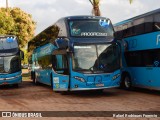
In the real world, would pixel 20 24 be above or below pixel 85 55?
above

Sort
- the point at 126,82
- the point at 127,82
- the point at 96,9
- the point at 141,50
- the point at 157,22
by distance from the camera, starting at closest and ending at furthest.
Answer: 1. the point at 157,22
2. the point at 141,50
3. the point at 127,82
4. the point at 126,82
5. the point at 96,9

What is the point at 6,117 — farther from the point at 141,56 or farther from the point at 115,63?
the point at 141,56

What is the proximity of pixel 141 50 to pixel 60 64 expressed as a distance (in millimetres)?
4213

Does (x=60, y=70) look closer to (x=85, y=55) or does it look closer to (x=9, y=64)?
(x=85, y=55)

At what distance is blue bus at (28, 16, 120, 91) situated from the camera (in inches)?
623

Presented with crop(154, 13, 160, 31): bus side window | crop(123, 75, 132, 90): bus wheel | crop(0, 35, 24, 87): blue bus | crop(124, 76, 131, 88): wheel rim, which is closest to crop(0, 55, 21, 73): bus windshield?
crop(0, 35, 24, 87): blue bus

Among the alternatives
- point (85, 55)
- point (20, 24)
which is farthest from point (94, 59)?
point (20, 24)

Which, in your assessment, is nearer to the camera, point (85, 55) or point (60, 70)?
point (85, 55)

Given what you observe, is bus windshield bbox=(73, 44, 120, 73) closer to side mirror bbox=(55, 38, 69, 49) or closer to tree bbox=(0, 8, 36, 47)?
side mirror bbox=(55, 38, 69, 49)

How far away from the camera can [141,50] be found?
1752 centimetres

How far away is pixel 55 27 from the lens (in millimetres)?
18547

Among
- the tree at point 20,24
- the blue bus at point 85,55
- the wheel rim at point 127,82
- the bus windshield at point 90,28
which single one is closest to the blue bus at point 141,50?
the wheel rim at point 127,82

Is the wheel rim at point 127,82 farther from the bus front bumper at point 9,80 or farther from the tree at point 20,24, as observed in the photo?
the tree at point 20,24

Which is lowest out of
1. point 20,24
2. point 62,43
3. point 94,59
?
point 94,59
